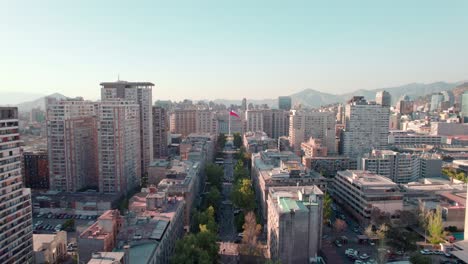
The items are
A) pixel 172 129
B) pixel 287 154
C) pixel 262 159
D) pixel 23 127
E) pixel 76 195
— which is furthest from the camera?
pixel 23 127

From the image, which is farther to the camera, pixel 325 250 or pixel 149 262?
pixel 325 250

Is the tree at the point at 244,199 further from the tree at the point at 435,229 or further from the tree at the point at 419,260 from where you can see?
the tree at the point at 435,229

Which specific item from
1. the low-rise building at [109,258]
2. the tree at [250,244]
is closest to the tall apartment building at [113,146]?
the tree at [250,244]

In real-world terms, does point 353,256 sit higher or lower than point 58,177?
lower

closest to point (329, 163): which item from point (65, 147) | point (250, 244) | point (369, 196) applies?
point (369, 196)

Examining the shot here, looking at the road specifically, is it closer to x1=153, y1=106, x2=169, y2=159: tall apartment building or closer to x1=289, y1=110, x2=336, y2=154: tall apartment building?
x1=153, y1=106, x2=169, y2=159: tall apartment building

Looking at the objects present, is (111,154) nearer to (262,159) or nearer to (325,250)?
(262,159)

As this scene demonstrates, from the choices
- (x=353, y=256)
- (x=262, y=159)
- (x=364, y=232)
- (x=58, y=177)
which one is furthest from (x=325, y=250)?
(x=58, y=177)
